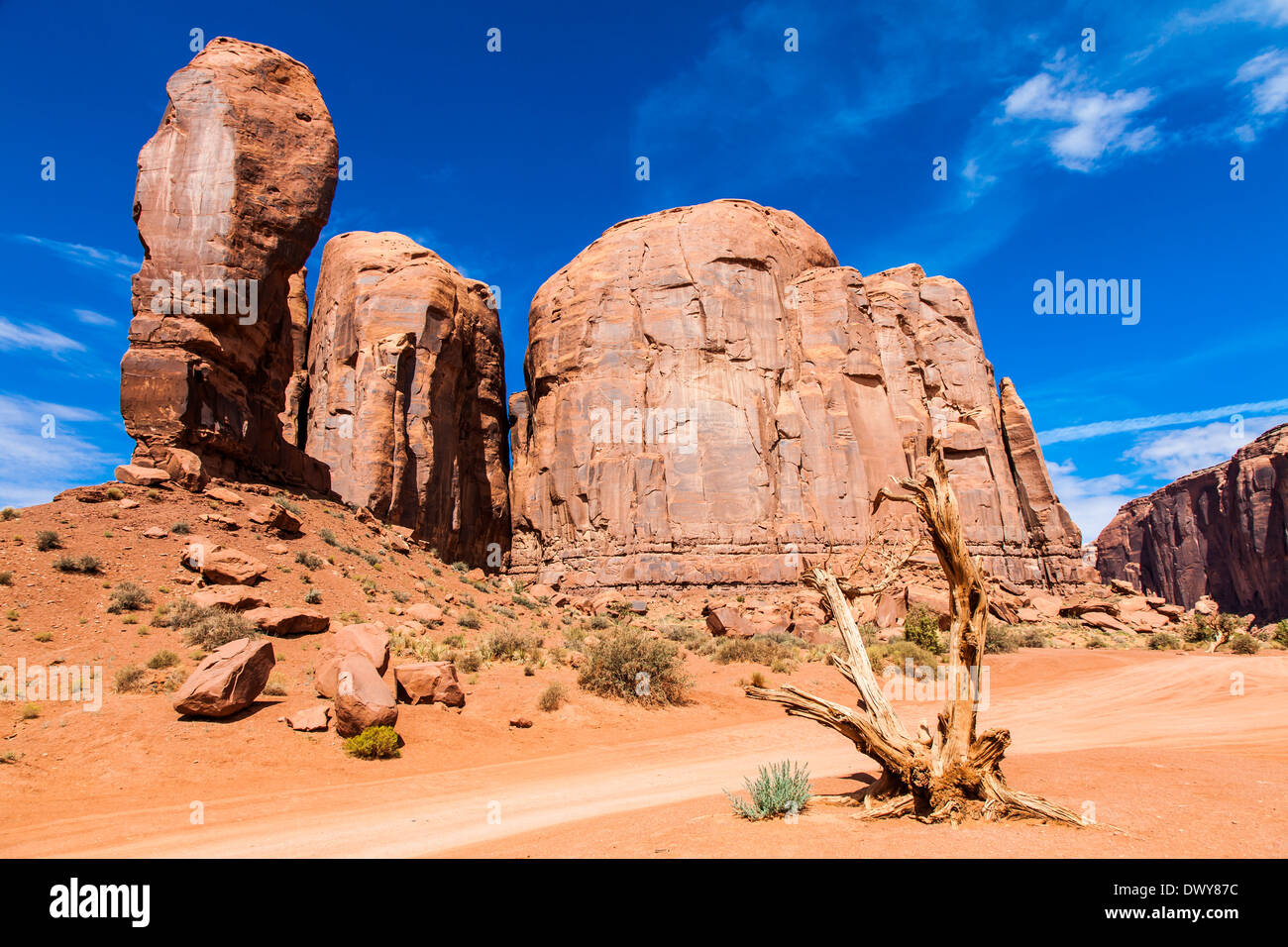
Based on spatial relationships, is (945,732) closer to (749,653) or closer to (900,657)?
(749,653)

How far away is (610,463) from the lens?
4591 centimetres

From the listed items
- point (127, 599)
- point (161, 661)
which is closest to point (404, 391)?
point (127, 599)

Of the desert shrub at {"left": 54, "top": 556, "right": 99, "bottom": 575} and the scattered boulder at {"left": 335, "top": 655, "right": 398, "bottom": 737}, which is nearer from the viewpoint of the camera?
the scattered boulder at {"left": 335, "top": 655, "right": 398, "bottom": 737}

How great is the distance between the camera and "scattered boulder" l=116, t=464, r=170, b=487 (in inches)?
776

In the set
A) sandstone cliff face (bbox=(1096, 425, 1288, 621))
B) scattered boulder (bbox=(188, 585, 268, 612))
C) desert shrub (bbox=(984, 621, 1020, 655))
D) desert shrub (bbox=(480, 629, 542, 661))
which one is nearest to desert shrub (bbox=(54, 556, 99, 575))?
scattered boulder (bbox=(188, 585, 268, 612))

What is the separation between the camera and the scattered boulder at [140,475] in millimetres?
19719

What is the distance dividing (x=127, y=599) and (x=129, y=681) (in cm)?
376

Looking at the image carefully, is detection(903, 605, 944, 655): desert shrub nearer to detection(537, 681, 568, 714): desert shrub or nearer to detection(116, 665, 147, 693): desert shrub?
detection(537, 681, 568, 714): desert shrub

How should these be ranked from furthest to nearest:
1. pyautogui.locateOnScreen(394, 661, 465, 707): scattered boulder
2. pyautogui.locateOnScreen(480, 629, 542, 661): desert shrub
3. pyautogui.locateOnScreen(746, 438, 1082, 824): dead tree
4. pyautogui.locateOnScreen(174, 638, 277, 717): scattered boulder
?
pyautogui.locateOnScreen(480, 629, 542, 661): desert shrub → pyautogui.locateOnScreen(394, 661, 465, 707): scattered boulder → pyautogui.locateOnScreen(174, 638, 277, 717): scattered boulder → pyautogui.locateOnScreen(746, 438, 1082, 824): dead tree

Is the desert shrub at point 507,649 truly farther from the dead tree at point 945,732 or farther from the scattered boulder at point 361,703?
the dead tree at point 945,732

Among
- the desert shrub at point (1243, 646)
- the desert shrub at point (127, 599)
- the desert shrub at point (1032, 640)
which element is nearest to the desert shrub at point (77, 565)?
the desert shrub at point (127, 599)

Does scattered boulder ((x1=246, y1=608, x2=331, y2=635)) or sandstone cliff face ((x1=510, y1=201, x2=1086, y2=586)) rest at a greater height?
sandstone cliff face ((x1=510, y1=201, x2=1086, y2=586))

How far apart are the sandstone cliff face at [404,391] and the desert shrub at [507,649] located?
22.7 m

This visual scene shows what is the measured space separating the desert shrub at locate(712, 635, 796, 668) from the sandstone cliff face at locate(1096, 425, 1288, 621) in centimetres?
7007
